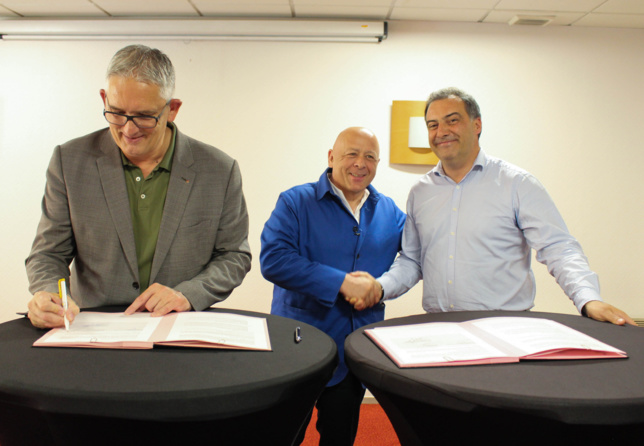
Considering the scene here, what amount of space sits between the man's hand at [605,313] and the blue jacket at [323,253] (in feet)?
2.67

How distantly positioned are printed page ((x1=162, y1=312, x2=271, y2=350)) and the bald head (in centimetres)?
89

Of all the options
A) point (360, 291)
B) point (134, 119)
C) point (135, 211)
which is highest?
point (134, 119)

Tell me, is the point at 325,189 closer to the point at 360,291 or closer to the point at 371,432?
the point at 360,291

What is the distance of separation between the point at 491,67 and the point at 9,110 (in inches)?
161

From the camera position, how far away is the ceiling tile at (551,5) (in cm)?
353

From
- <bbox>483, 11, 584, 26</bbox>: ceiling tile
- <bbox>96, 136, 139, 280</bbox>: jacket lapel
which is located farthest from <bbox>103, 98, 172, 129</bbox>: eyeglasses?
<bbox>483, 11, 584, 26</bbox>: ceiling tile

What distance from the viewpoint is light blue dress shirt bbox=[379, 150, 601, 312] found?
1929mm

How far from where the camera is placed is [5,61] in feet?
13.3

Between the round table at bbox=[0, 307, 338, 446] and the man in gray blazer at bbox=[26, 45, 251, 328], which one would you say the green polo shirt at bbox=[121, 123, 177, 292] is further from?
the round table at bbox=[0, 307, 338, 446]

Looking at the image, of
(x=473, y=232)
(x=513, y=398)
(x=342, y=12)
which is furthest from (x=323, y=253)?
(x=342, y=12)

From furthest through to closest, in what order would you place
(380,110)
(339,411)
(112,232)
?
(380,110), (339,411), (112,232)

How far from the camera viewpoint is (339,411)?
6.12ft

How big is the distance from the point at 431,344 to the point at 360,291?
69 cm

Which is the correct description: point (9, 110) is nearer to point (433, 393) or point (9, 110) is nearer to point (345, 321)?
point (345, 321)
